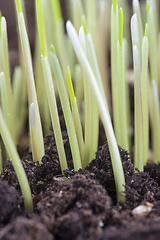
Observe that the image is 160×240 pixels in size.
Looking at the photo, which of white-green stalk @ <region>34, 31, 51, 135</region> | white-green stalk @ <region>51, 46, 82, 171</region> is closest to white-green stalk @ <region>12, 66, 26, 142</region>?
white-green stalk @ <region>34, 31, 51, 135</region>

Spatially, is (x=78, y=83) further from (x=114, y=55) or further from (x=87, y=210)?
(x=87, y=210)

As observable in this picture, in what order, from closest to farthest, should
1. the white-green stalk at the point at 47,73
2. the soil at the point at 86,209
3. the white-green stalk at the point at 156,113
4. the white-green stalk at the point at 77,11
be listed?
the soil at the point at 86,209
the white-green stalk at the point at 47,73
the white-green stalk at the point at 156,113
the white-green stalk at the point at 77,11

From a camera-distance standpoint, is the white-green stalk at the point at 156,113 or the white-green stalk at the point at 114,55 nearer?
the white-green stalk at the point at 114,55

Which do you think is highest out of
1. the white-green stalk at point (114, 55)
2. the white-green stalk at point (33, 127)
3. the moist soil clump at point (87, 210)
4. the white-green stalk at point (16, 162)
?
the white-green stalk at point (114, 55)

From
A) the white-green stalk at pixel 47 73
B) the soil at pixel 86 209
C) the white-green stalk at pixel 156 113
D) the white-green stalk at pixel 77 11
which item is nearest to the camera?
the soil at pixel 86 209

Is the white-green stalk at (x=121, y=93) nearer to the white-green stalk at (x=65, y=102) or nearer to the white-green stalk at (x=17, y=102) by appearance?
the white-green stalk at (x=65, y=102)

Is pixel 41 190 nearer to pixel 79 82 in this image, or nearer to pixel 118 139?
pixel 118 139

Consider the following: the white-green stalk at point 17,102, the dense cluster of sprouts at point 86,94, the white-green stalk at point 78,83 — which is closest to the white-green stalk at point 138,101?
the dense cluster of sprouts at point 86,94

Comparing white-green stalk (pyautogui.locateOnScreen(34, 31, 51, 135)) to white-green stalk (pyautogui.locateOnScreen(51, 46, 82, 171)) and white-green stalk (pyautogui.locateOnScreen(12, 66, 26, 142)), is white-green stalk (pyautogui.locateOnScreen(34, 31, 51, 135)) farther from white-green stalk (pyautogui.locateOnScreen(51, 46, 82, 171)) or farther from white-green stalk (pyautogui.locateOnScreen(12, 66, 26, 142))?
white-green stalk (pyautogui.locateOnScreen(51, 46, 82, 171))
